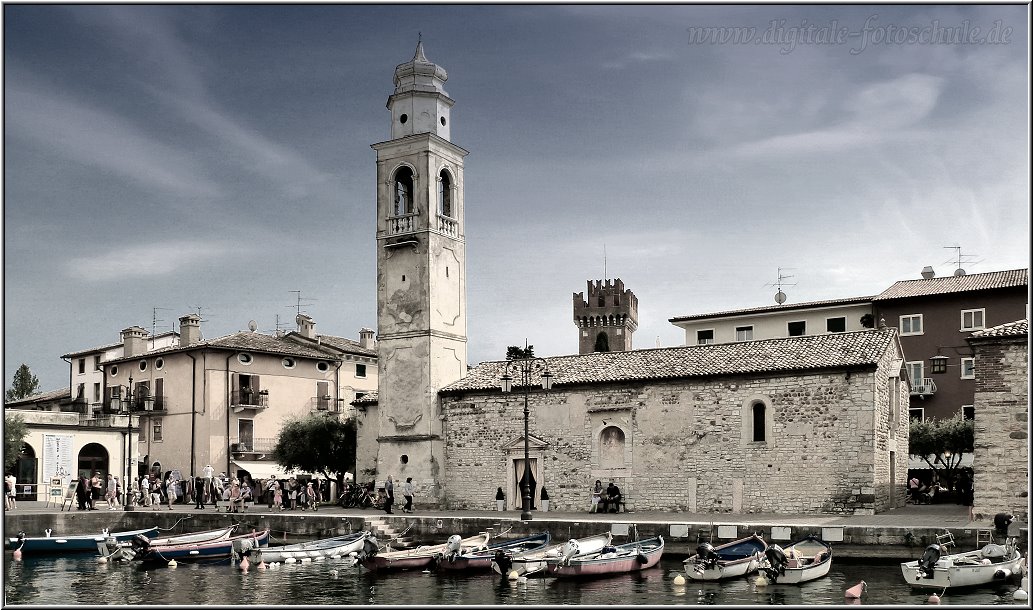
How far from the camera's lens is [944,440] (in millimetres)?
40219

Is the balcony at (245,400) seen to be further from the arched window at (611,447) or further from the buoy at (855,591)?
the buoy at (855,591)

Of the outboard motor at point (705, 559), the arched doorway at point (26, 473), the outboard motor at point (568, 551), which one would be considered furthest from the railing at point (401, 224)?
the outboard motor at point (705, 559)

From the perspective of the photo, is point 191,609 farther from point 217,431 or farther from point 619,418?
point 217,431

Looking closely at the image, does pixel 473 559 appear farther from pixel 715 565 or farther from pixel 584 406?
pixel 584 406

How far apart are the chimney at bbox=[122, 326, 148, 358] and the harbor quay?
1551 cm

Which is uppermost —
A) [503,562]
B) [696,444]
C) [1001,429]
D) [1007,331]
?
[1007,331]

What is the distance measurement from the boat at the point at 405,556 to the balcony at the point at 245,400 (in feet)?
82.1

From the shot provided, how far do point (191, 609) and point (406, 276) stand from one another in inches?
→ 849

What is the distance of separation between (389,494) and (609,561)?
13239 mm

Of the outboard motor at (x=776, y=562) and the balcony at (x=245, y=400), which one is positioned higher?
the balcony at (x=245, y=400)

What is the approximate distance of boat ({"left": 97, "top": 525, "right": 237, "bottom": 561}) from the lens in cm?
2741

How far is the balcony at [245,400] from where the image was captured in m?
48.1

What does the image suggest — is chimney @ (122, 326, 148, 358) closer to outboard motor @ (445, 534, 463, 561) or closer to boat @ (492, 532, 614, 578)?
outboard motor @ (445, 534, 463, 561)

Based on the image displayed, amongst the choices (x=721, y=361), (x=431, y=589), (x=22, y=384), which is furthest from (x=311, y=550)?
(x=22, y=384)
